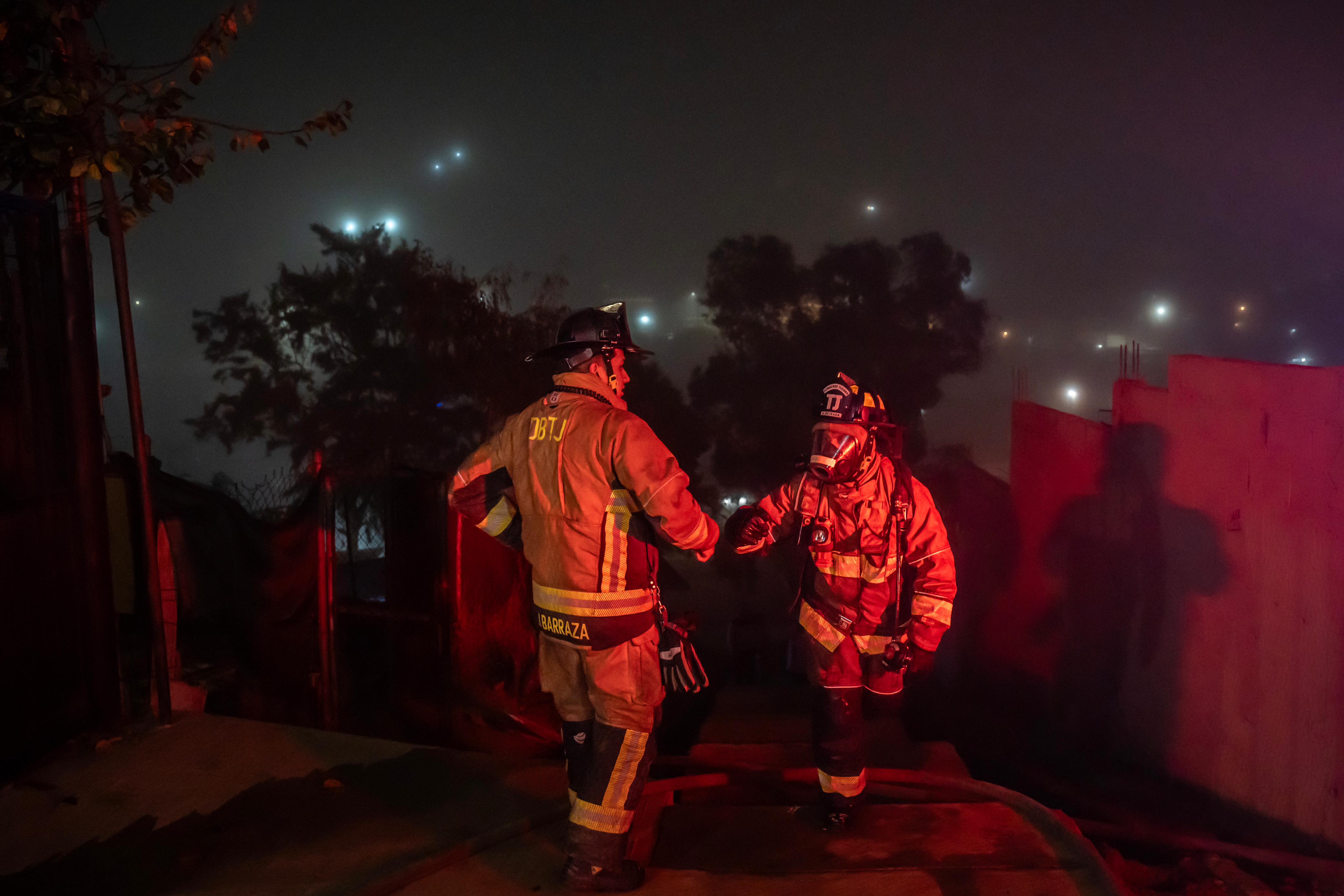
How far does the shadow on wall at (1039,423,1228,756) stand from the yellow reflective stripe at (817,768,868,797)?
8.69ft

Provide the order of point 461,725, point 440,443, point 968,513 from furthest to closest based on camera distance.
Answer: point 440,443 < point 968,513 < point 461,725

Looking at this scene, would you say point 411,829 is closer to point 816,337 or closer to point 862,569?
point 862,569

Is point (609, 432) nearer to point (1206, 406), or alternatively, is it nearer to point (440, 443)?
point (1206, 406)

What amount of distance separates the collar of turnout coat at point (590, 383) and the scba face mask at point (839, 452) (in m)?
0.91

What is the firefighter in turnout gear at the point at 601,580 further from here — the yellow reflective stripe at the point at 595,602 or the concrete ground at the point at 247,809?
the concrete ground at the point at 247,809

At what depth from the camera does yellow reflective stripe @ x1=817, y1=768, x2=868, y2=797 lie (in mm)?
3447

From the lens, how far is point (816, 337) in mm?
10445

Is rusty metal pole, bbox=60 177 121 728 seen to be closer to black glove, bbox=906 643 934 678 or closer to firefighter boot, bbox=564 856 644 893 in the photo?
firefighter boot, bbox=564 856 644 893

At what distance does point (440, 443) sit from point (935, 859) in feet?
39.8

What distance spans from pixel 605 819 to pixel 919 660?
1.53m

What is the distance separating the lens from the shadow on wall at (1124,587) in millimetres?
4785

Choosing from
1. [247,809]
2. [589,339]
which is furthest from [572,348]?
[247,809]

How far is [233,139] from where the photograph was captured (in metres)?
4.59

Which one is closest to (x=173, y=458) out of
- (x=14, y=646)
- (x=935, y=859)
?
(x=14, y=646)
